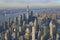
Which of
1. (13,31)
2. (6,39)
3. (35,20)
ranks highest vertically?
(35,20)

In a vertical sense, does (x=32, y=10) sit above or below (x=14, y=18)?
above

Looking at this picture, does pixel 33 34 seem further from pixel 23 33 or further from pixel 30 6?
pixel 30 6

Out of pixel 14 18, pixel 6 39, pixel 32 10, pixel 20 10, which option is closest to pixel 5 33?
pixel 6 39

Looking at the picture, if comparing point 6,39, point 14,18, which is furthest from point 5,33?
point 14,18

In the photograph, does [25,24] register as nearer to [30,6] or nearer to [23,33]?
[23,33]
